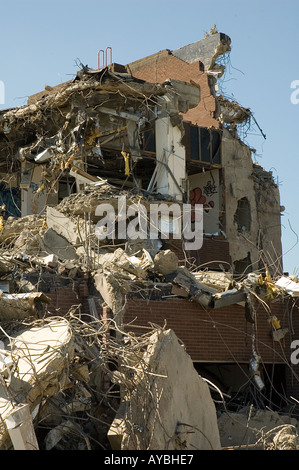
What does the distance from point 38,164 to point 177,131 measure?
336 cm

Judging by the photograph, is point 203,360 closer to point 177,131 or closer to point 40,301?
point 40,301

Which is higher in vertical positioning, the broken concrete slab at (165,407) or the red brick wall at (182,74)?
the red brick wall at (182,74)

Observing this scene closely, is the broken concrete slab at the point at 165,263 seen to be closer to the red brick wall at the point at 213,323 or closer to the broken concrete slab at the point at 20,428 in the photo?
the red brick wall at the point at 213,323

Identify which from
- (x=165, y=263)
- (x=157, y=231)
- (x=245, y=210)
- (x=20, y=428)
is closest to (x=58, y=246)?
(x=157, y=231)

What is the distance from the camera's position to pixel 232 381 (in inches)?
605

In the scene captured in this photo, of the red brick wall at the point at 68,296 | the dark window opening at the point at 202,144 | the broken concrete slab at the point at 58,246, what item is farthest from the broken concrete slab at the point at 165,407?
the dark window opening at the point at 202,144

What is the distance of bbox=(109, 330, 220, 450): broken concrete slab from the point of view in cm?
885

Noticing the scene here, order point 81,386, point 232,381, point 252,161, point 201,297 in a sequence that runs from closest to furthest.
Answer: point 81,386
point 201,297
point 232,381
point 252,161

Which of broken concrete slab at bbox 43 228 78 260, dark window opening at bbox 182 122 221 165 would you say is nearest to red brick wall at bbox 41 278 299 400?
broken concrete slab at bbox 43 228 78 260

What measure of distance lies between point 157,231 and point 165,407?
853cm

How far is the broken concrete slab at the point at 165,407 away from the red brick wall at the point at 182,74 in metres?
16.5

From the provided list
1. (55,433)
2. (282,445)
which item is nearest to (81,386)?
(55,433)

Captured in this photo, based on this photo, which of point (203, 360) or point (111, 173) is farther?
point (111, 173)

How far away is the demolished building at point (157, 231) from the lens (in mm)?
12617
